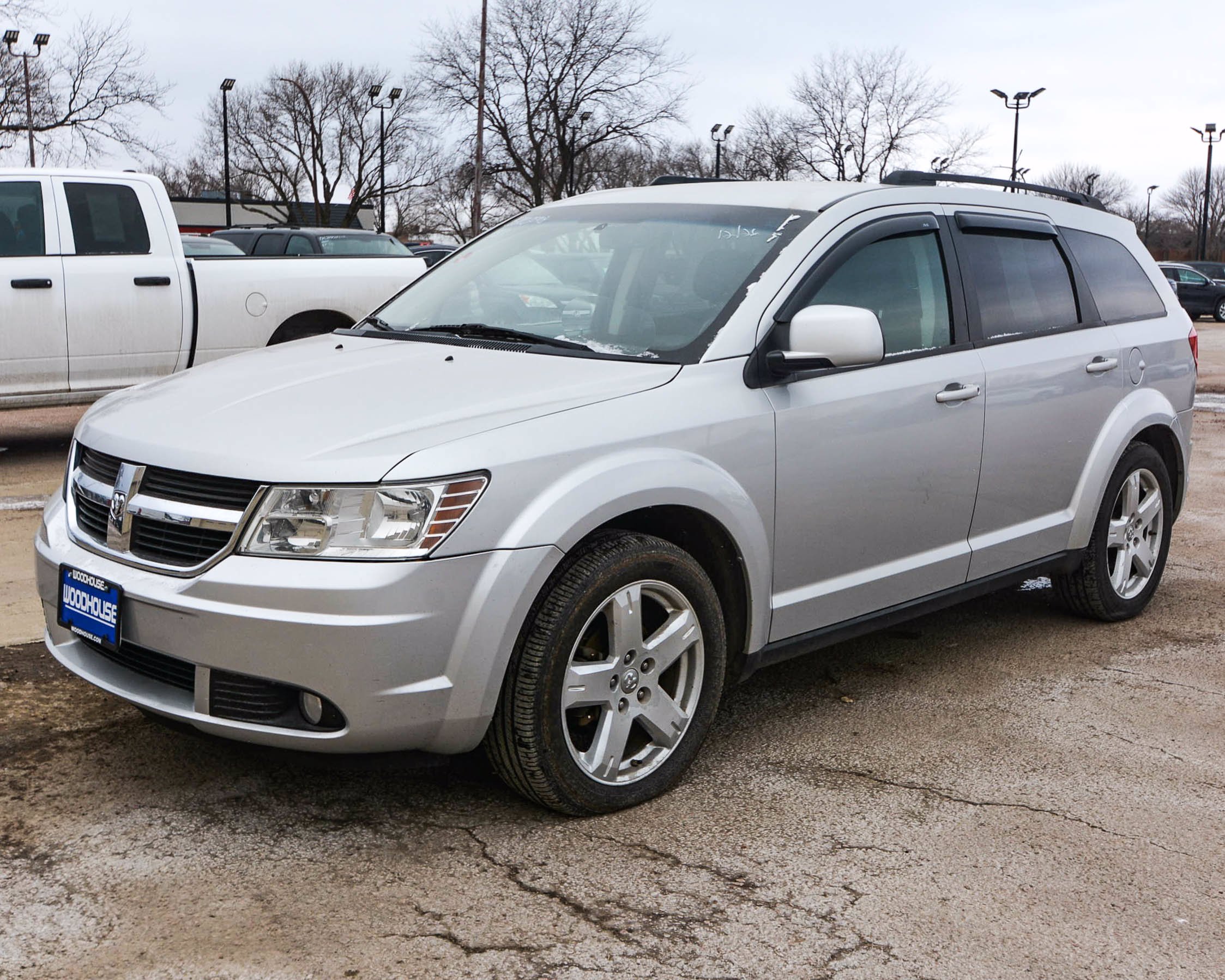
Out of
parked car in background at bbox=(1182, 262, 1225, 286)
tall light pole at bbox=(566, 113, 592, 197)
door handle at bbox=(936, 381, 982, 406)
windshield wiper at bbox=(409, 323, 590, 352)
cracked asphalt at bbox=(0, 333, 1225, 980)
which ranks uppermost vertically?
tall light pole at bbox=(566, 113, 592, 197)

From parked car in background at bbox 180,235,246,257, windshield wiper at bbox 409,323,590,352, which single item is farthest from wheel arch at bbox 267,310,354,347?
windshield wiper at bbox 409,323,590,352

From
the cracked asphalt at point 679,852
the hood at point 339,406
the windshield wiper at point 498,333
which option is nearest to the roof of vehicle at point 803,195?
the windshield wiper at point 498,333

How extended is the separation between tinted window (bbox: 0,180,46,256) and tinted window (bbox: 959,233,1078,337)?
5.99 m

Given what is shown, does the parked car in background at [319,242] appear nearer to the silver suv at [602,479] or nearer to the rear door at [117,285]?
the rear door at [117,285]

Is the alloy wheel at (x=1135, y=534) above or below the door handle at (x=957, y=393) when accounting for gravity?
below

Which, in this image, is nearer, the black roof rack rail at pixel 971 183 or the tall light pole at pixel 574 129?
the black roof rack rail at pixel 971 183

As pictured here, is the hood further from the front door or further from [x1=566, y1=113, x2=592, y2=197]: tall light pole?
[x1=566, y1=113, x2=592, y2=197]: tall light pole

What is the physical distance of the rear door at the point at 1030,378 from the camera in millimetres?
4465

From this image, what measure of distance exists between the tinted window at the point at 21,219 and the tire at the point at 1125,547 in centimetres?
631

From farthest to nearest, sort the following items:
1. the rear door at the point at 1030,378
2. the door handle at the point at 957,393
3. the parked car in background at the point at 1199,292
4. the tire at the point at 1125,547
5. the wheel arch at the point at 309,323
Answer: the parked car in background at the point at 1199,292 < the wheel arch at the point at 309,323 < the tire at the point at 1125,547 < the rear door at the point at 1030,378 < the door handle at the point at 957,393

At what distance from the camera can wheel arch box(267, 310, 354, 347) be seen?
9086mm

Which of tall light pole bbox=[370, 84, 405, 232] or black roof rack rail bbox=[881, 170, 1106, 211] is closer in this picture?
black roof rack rail bbox=[881, 170, 1106, 211]

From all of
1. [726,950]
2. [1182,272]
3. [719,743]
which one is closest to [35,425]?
[719,743]

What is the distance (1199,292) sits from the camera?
33.1m
